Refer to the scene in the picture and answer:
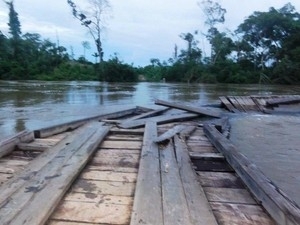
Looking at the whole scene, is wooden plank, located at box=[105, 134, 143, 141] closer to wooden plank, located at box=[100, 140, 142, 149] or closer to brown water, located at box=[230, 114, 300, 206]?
wooden plank, located at box=[100, 140, 142, 149]

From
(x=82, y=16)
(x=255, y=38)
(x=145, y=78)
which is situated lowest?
(x=145, y=78)

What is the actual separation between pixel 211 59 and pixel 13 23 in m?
25.7

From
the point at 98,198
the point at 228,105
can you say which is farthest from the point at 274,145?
the point at 228,105

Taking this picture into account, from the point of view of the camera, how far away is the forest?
104 feet

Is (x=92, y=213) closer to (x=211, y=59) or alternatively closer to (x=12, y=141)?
(x=12, y=141)

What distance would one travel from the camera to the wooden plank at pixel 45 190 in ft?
4.77

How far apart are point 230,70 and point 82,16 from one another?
18.0 meters

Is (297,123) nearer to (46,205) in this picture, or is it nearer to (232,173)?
(232,173)

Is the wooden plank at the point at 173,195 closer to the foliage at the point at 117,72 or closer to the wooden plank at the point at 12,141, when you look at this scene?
the wooden plank at the point at 12,141

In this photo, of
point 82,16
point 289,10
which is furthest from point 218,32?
point 82,16

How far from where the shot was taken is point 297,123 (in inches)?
253

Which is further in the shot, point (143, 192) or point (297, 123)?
point (297, 123)

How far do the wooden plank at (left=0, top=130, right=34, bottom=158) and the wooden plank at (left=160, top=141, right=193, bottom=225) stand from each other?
54.2 inches

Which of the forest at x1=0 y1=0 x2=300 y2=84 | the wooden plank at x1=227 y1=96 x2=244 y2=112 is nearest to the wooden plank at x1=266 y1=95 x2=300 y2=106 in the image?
the wooden plank at x1=227 y1=96 x2=244 y2=112
